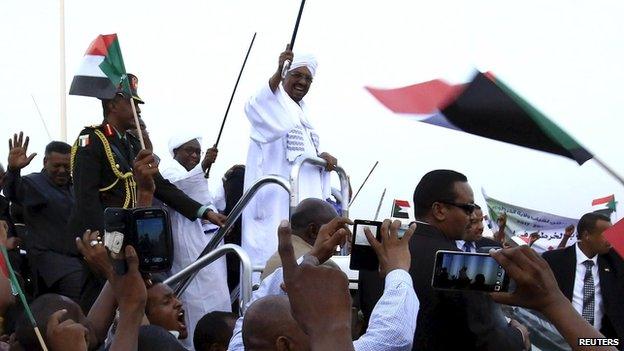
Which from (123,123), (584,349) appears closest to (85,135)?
(123,123)

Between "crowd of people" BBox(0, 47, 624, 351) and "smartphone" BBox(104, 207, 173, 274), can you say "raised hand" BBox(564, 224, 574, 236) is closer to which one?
"crowd of people" BBox(0, 47, 624, 351)

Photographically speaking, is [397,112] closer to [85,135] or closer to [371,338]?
[371,338]

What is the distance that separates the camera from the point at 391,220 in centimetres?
375

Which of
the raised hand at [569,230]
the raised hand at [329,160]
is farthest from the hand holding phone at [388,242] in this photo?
the raised hand at [569,230]

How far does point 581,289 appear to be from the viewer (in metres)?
7.00

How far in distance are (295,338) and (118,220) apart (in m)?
1.39

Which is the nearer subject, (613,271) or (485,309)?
(485,309)

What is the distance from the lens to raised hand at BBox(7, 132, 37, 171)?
25.2ft

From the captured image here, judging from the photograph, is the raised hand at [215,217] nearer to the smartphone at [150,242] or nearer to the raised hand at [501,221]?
the smartphone at [150,242]

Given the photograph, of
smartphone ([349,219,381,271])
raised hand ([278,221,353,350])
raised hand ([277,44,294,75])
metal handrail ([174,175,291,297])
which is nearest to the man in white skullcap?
raised hand ([277,44,294,75])

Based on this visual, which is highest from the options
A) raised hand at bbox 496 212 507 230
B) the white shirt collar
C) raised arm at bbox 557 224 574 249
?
the white shirt collar

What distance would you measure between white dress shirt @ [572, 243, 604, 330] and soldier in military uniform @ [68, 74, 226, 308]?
298 centimetres

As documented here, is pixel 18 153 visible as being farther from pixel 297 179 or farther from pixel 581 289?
pixel 581 289

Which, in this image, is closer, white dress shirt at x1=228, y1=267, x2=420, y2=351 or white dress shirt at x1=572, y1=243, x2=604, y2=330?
white dress shirt at x1=228, y1=267, x2=420, y2=351
